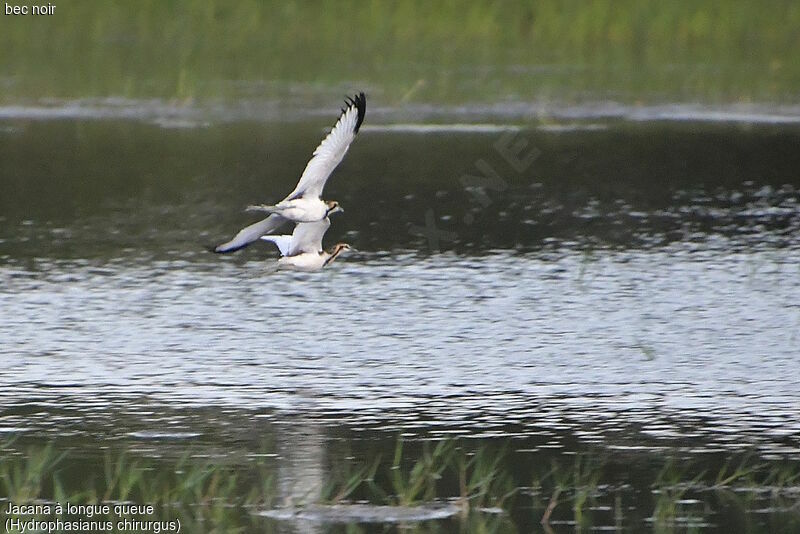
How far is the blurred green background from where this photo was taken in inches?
1158

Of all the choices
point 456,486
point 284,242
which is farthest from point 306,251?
point 456,486

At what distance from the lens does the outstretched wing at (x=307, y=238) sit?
11461 mm

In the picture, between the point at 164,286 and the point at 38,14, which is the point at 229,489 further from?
the point at 38,14

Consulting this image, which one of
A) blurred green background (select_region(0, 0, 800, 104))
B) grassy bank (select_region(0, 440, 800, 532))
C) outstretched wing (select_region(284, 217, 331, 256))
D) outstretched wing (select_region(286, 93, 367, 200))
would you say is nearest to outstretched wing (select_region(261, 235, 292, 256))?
outstretched wing (select_region(284, 217, 331, 256))

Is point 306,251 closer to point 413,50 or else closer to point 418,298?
point 418,298

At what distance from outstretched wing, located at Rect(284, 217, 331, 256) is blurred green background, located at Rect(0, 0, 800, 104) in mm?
17124

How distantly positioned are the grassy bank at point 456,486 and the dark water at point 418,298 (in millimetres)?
211

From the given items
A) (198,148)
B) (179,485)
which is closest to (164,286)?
(179,485)

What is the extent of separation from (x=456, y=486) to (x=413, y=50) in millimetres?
21722

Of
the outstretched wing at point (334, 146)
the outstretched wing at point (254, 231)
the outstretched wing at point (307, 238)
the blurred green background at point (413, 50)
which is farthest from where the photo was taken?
the blurred green background at point (413, 50)

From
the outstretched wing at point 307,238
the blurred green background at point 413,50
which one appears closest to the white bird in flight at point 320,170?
the outstretched wing at point 307,238

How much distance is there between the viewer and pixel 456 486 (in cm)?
1027

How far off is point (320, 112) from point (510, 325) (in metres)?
13.4

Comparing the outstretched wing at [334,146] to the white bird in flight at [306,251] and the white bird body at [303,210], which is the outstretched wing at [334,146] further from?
the white bird in flight at [306,251]
